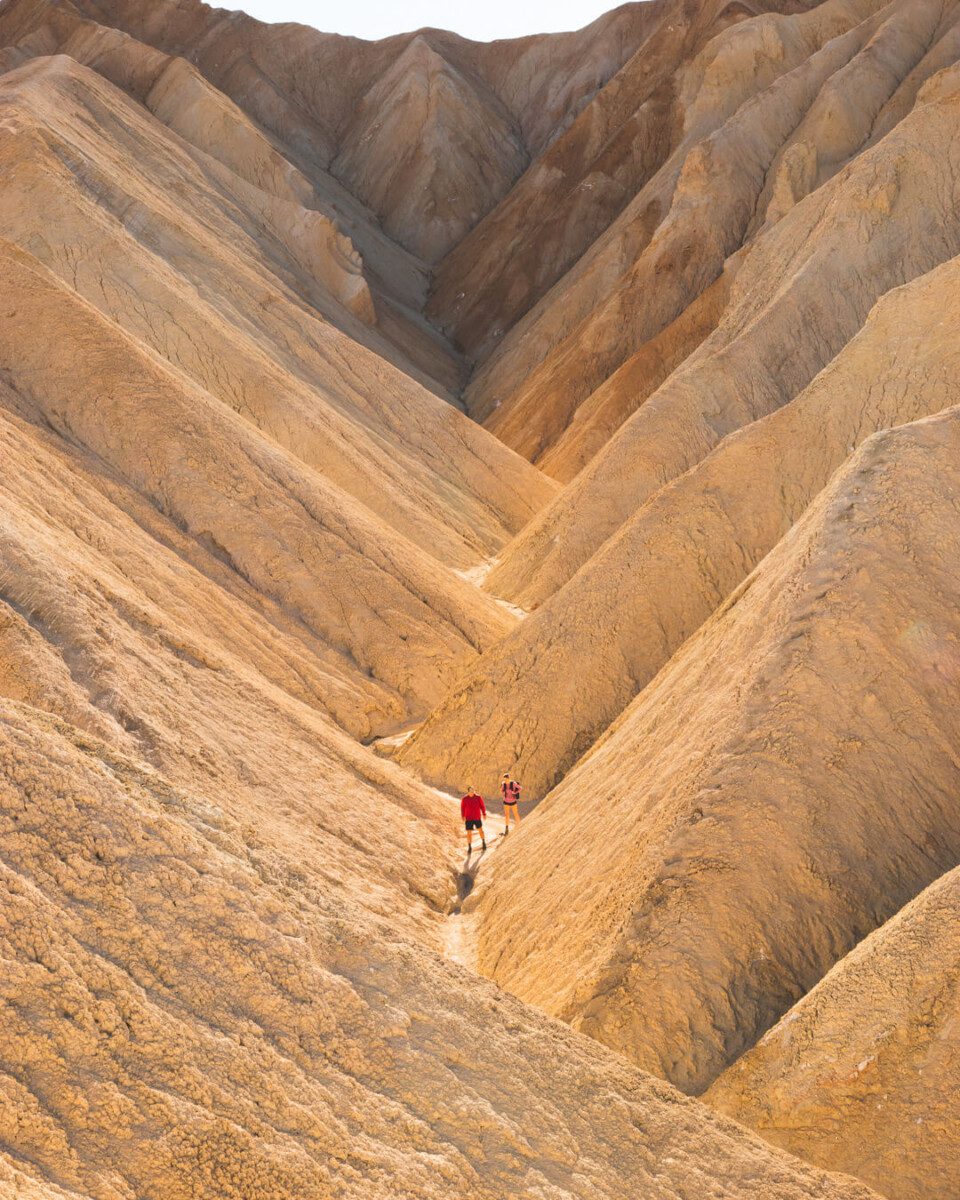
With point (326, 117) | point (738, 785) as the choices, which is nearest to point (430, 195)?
point (326, 117)

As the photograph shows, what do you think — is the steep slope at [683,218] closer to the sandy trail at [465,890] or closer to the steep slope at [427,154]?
the steep slope at [427,154]

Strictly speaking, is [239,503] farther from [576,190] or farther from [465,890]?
[576,190]

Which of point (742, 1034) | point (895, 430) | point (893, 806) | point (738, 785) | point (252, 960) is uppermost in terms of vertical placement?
point (895, 430)

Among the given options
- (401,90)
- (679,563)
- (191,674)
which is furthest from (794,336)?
(401,90)

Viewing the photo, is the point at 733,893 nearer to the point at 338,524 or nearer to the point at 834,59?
the point at 338,524

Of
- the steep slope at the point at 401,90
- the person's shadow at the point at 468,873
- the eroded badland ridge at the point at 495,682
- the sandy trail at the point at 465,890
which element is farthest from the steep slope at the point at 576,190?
the person's shadow at the point at 468,873
